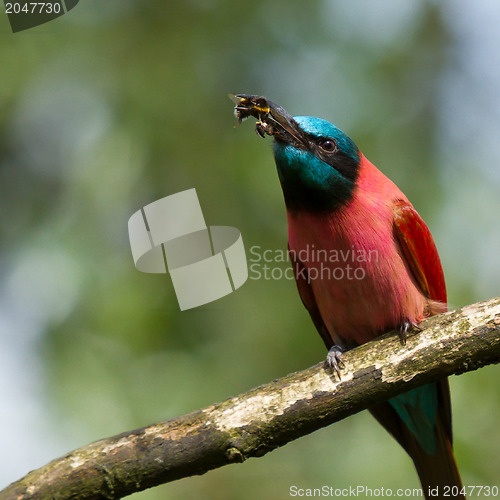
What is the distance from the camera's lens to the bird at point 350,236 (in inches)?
143

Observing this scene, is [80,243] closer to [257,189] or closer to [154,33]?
[257,189]

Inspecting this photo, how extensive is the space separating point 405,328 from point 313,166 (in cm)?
108

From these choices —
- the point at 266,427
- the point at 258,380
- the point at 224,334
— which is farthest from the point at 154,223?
the point at 266,427

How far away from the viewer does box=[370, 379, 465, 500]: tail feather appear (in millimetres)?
4012

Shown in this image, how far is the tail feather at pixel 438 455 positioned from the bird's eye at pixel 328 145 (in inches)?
63.4

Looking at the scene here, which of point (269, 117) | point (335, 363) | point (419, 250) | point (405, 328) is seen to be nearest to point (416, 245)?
point (419, 250)

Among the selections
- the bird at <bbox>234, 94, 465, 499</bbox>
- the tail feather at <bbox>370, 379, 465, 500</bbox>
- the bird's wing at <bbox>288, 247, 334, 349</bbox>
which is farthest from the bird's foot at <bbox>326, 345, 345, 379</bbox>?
the tail feather at <bbox>370, 379, 465, 500</bbox>

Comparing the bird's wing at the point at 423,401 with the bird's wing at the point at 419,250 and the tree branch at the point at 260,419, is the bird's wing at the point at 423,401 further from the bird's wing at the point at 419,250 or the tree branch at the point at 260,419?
the tree branch at the point at 260,419

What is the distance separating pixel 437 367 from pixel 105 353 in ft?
9.40

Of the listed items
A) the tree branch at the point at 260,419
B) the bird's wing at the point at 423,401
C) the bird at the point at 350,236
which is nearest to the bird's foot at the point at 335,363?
the tree branch at the point at 260,419

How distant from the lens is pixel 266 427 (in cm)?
288

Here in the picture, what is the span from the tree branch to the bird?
1.65 feet

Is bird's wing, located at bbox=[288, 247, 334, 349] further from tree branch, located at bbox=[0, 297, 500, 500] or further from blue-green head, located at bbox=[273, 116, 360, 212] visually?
tree branch, located at bbox=[0, 297, 500, 500]

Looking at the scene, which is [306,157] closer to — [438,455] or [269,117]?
[269,117]
